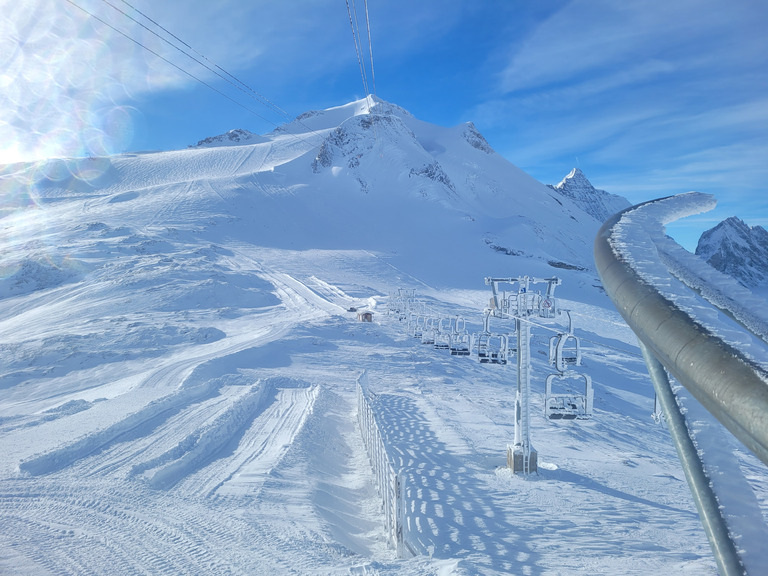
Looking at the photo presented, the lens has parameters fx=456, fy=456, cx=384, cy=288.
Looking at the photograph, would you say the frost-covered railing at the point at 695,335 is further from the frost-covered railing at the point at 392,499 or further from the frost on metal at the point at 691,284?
the frost-covered railing at the point at 392,499

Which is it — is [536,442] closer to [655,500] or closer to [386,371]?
[655,500]

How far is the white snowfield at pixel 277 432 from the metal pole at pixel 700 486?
167 mm

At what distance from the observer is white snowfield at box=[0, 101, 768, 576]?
637 centimetres

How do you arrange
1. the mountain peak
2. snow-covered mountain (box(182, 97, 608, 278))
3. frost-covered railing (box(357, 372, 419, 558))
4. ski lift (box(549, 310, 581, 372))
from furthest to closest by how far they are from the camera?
the mountain peak < snow-covered mountain (box(182, 97, 608, 278)) < ski lift (box(549, 310, 581, 372)) < frost-covered railing (box(357, 372, 419, 558))

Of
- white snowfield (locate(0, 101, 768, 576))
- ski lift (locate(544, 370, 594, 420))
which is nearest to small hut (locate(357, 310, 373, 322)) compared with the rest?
white snowfield (locate(0, 101, 768, 576))

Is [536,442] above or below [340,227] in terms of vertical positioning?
below

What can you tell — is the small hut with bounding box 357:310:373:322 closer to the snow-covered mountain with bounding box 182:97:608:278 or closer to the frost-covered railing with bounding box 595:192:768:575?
the frost-covered railing with bounding box 595:192:768:575

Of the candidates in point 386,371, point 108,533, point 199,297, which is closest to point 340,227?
point 199,297

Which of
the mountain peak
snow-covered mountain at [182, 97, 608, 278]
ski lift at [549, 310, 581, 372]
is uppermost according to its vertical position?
the mountain peak

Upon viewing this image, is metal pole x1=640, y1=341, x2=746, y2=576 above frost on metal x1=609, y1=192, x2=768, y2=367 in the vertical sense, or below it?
below

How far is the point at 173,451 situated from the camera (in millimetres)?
9562

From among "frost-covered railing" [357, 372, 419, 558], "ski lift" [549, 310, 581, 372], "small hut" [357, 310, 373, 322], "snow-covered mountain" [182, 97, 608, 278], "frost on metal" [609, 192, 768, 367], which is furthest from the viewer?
"snow-covered mountain" [182, 97, 608, 278]

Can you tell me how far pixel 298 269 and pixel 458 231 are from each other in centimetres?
3609

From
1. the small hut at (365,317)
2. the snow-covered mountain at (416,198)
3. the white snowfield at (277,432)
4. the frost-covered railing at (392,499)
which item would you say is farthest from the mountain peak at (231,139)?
the frost-covered railing at (392,499)
